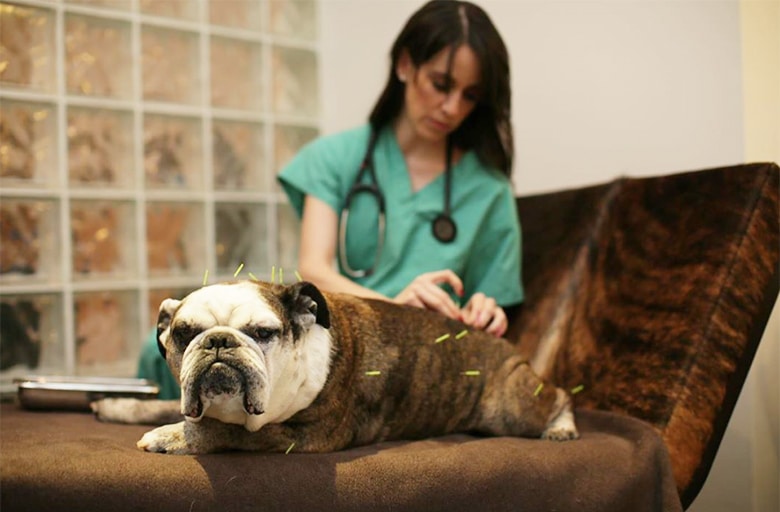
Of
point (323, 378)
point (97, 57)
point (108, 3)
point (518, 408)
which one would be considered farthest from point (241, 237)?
point (323, 378)

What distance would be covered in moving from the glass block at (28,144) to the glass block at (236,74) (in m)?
0.53

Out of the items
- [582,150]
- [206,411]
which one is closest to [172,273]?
Result: [582,150]

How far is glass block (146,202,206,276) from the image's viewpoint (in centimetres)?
235

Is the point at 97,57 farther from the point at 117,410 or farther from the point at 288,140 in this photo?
the point at 117,410

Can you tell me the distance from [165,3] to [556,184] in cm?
125

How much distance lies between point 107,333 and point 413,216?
106 centimetres

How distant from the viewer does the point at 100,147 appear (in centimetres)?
223

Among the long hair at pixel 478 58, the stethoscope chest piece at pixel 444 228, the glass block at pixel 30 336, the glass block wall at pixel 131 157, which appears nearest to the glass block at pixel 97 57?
the glass block wall at pixel 131 157

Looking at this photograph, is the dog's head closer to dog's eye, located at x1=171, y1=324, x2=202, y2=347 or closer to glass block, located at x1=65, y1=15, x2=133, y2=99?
dog's eye, located at x1=171, y1=324, x2=202, y2=347

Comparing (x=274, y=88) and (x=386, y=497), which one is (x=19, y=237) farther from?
(x=386, y=497)

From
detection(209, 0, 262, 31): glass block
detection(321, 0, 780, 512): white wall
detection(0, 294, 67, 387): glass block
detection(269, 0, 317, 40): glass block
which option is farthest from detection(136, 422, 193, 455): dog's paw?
detection(269, 0, 317, 40): glass block

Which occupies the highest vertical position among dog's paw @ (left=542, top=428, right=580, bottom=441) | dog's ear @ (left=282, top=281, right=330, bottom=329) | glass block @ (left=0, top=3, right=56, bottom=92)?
glass block @ (left=0, top=3, right=56, bottom=92)

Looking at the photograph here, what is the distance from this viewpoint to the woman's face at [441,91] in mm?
1578

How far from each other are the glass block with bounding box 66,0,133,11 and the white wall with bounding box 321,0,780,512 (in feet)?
2.59
